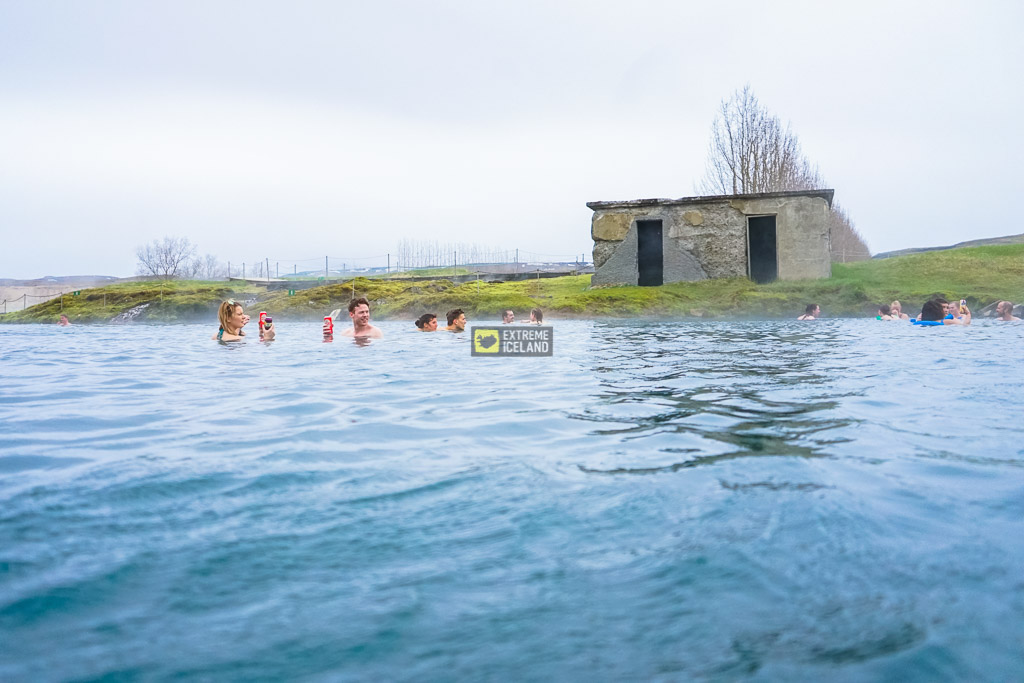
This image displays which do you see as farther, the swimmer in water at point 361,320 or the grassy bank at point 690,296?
the grassy bank at point 690,296

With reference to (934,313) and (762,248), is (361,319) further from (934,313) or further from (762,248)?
(762,248)

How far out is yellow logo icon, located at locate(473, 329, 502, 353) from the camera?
10562 mm

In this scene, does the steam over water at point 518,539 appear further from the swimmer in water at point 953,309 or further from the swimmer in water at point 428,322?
the swimmer in water at point 953,309

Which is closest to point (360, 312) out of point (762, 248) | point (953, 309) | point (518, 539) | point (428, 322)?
point (428, 322)

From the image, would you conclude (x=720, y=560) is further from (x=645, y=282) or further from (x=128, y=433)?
(x=645, y=282)

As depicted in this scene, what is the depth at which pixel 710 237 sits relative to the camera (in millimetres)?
23703

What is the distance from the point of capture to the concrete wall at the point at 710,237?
22.8 meters

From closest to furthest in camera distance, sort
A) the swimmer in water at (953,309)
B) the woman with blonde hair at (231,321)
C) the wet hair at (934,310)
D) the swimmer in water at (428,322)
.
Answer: the woman with blonde hair at (231,321)
the wet hair at (934,310)
the swimmer in water at (428,322)
the swimmer in water at (953,309)

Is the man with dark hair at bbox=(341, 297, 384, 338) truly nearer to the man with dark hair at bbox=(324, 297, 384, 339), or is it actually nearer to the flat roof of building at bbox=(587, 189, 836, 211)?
the man with dark hair at bbox=(324, 297, 384, 339)

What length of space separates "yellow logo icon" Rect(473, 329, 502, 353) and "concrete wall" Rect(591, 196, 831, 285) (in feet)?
44.1

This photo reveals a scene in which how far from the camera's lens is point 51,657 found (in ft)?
5.68

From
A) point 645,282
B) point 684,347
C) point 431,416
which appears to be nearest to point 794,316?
point 645,282

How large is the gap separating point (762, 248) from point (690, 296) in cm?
542

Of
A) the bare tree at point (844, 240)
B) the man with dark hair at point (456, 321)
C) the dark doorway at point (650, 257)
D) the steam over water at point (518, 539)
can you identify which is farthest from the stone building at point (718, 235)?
the bare tree at point (844, 240)
